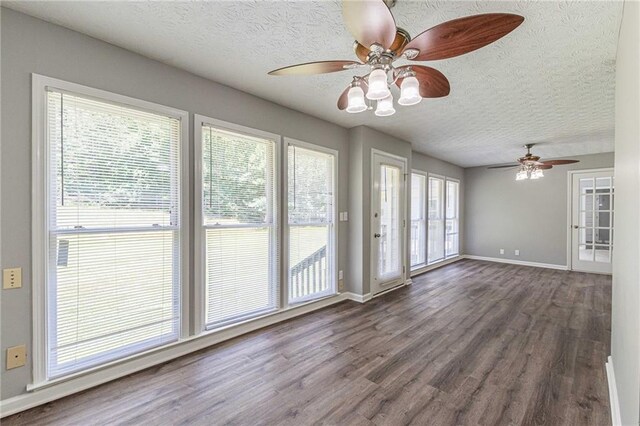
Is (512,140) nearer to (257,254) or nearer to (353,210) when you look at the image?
(353,210)

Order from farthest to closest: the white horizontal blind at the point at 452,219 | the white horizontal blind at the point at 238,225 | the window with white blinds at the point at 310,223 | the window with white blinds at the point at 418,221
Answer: the white horizontal blind at the point at 452,219, the window with white blinds at the point at 418,221, the window with white blinds at the point at 310,223, the white horizontal blind at the point at 238,225

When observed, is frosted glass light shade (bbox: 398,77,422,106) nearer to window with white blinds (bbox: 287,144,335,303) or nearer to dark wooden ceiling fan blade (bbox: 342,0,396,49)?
dark wooden ceiling fan blade (bbox: 342,0,396,49)

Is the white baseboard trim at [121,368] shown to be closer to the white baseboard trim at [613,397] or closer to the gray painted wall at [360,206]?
the gray painted wall at [360,206]

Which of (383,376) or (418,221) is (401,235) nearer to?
(418,221)

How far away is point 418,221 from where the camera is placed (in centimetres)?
602

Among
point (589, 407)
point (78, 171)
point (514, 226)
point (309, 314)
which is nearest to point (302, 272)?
point (309, 314)

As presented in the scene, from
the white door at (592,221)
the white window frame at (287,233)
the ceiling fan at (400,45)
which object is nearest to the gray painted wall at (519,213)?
the white door at (592,221)

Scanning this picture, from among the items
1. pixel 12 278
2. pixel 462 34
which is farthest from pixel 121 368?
pixel 462 34

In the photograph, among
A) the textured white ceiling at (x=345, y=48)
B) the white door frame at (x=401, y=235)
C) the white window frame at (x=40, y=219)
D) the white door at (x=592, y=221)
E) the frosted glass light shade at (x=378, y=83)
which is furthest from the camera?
the white door at (x=592, y=221)

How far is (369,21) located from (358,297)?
3.55m

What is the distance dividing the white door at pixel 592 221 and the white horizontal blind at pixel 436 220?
2.58 m

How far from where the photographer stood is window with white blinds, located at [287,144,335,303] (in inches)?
139

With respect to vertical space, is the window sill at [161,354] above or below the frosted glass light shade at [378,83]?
below

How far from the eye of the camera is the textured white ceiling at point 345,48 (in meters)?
1.77
